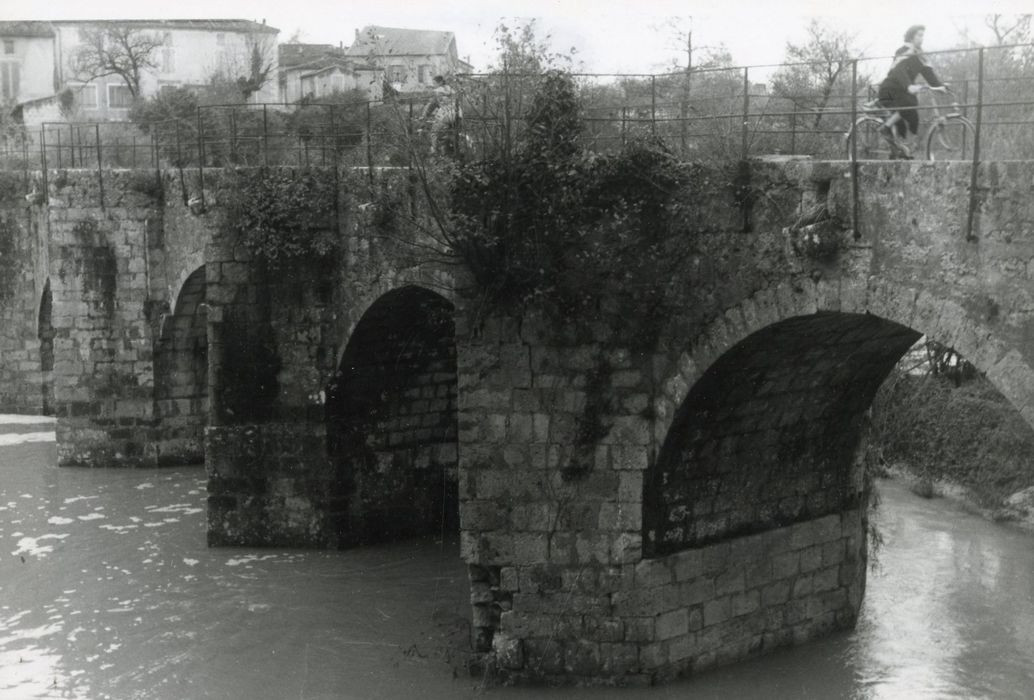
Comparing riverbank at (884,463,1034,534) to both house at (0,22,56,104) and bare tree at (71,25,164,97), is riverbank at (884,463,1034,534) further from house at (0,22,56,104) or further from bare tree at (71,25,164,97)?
house at (0,22,56,104)

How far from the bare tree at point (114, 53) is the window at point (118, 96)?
432 mm

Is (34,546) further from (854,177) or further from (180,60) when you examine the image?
(180,60)

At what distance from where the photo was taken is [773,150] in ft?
31.0

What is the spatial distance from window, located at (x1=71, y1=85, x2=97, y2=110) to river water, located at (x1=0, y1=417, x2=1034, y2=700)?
2251 cm

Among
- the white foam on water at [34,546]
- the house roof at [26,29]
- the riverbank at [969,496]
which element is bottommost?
the white foam on water at [34,546]

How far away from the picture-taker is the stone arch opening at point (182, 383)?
18422 millimetres

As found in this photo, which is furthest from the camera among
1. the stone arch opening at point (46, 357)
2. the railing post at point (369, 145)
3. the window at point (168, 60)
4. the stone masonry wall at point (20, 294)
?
the window at point (168, 60)

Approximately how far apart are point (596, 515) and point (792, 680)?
2091 mm

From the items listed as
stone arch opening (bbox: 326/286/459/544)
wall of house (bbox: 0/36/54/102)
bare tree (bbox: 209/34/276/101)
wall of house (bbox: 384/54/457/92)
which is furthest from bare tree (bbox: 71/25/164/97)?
stone arch opening (bbox: 326/286/459/544)

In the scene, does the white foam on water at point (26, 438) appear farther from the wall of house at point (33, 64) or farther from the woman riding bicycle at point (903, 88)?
the wall of house at point (33, 64)

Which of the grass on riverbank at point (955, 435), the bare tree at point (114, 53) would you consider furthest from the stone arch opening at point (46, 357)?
the bare tree at point (114, 53)

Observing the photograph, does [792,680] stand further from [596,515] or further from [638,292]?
[638,292]

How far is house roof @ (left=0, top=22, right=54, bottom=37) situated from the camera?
35.0m

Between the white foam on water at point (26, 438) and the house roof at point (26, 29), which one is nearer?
the white foam on water at point (26, 438)
